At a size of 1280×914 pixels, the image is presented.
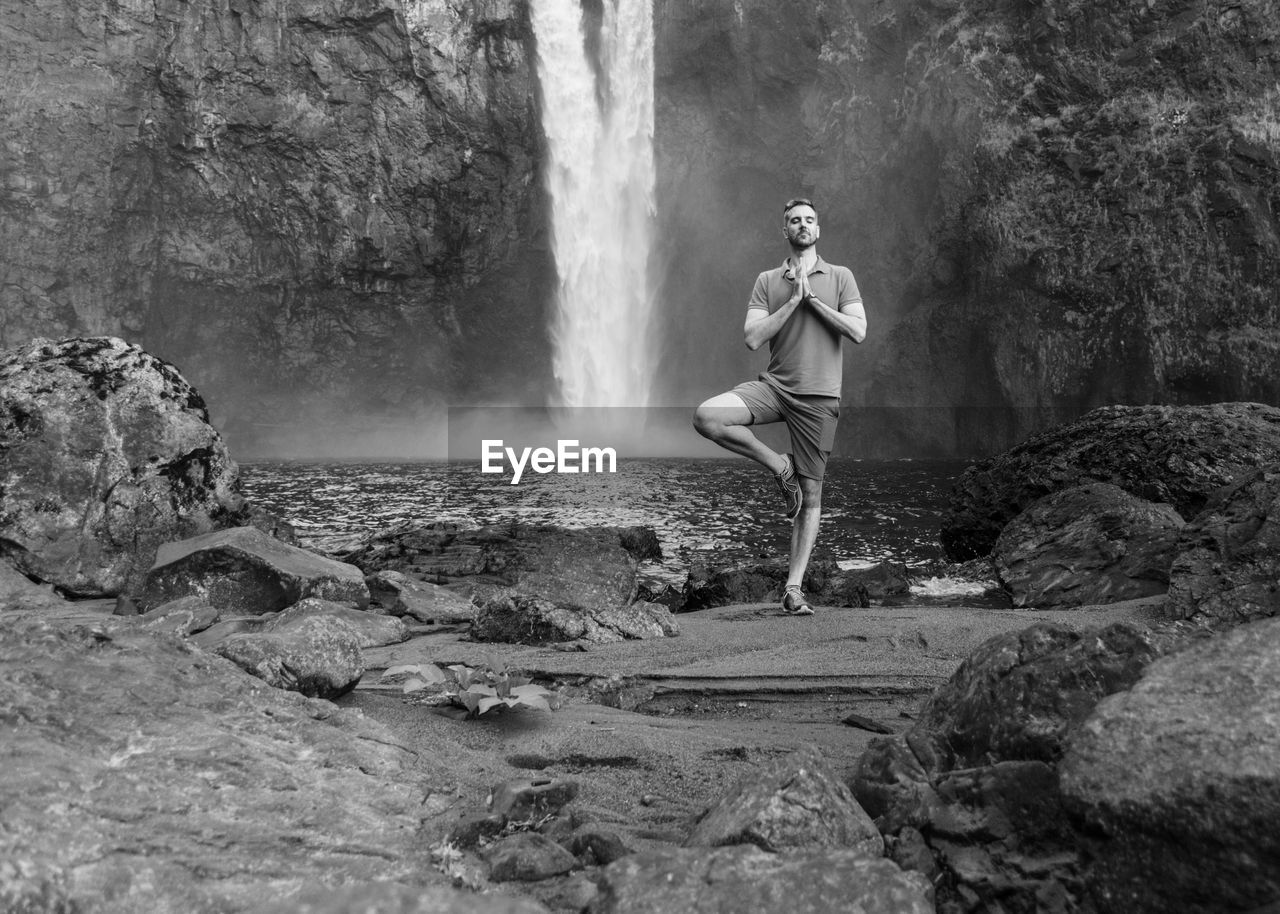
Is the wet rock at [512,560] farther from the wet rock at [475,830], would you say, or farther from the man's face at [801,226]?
the wet rock at [475,830]

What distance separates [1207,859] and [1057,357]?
3239 centimetres

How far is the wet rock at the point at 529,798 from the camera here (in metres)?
2.74

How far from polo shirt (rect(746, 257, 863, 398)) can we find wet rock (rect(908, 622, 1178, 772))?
349 cm

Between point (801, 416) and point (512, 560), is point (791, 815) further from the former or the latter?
point (512, 560)

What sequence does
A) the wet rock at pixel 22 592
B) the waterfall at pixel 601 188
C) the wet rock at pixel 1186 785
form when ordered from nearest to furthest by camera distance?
the wet rock at pixel 1186 785, the wet rock at pixel 22 592, the waterfall at pixel 601 188

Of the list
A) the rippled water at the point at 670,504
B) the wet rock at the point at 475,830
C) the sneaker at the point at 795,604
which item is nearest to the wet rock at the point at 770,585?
the rippled water at the point at 670,504

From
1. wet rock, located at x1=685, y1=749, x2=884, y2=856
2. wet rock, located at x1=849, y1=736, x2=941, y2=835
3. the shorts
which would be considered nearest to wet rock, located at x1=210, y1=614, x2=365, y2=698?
wet rock, located at x1=685, y1=749, x2=884, y2=856

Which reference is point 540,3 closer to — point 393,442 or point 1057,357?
point 393,442

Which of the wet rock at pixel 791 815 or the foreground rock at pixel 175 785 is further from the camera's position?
the wet rock at pixel 791 815

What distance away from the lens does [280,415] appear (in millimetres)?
44812

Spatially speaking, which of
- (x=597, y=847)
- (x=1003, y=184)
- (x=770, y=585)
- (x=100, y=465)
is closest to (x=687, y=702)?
(x=597, y=847)

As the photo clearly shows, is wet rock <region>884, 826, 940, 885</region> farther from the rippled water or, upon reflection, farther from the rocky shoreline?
the rippled water

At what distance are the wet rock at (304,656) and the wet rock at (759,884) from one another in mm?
1946

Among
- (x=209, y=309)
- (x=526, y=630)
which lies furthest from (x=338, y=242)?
(x=526, y=630)
